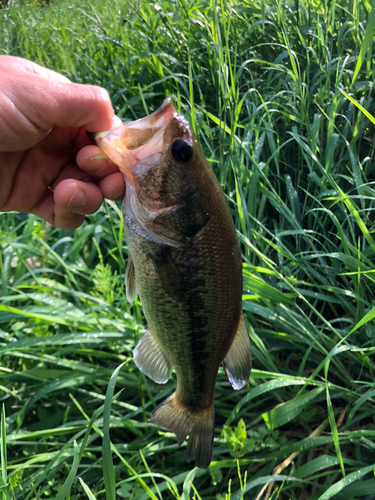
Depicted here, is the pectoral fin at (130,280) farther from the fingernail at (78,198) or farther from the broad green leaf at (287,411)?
the broad green leaf at (287,411)

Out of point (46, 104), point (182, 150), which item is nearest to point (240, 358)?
point (182, 150)

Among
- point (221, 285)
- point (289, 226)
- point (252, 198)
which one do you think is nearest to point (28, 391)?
point (221, 285)

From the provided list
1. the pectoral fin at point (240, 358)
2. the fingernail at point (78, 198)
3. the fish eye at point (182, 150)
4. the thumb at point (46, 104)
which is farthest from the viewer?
the fingernail at point (78, 198)

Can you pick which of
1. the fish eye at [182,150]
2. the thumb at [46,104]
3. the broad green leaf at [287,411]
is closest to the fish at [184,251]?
the fish eye at [182,150]

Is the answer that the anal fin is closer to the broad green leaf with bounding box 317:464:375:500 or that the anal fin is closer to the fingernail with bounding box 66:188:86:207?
the fingernail with bounding box 66:188:86:207

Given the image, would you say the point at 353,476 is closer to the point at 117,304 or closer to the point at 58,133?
the point at 117,304
